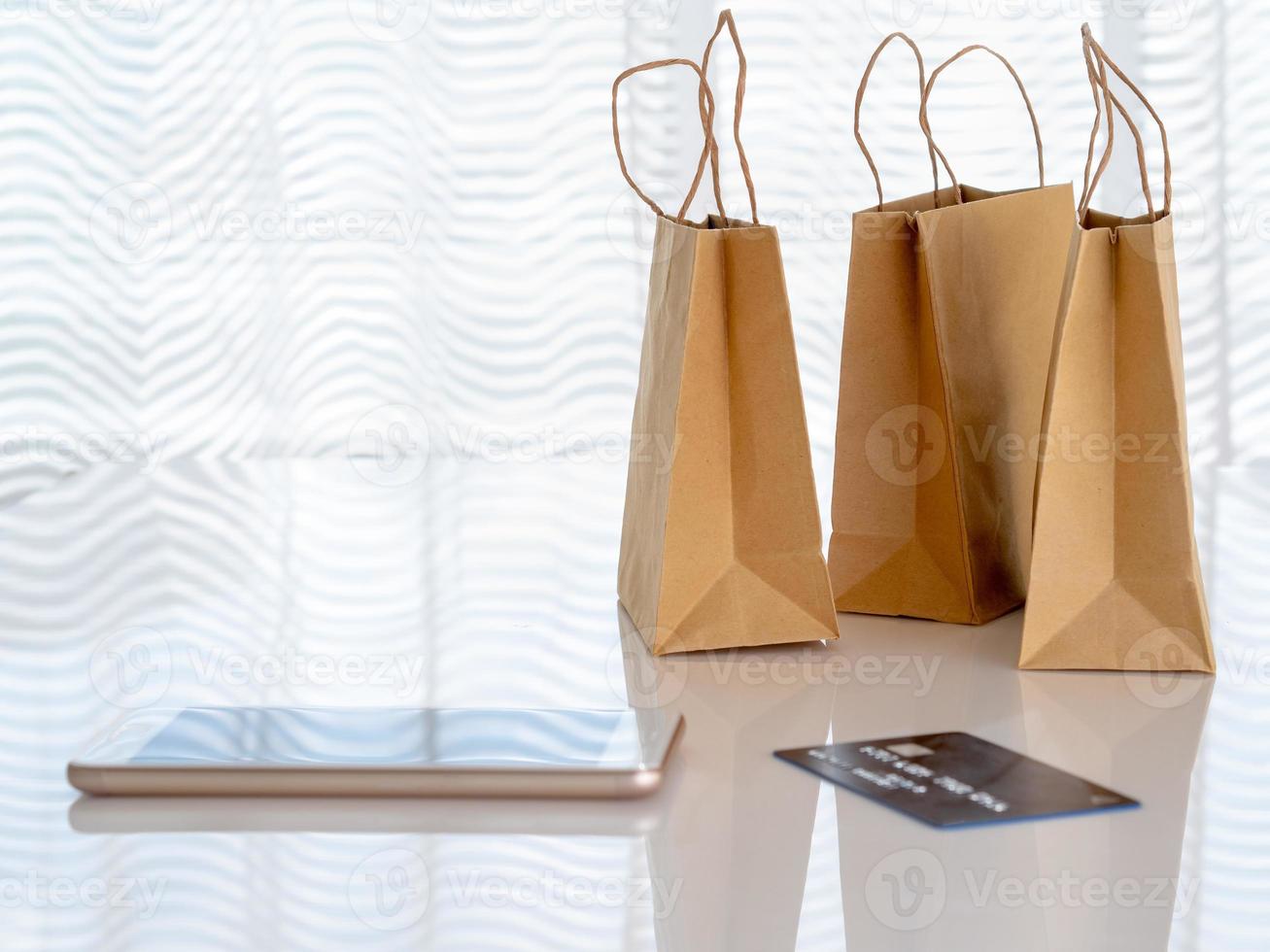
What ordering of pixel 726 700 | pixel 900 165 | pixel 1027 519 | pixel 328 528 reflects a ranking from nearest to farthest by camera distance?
1. pixel 726 700
2. pixel 1027 519
3. pixel 328 528
4. pixel 900 165

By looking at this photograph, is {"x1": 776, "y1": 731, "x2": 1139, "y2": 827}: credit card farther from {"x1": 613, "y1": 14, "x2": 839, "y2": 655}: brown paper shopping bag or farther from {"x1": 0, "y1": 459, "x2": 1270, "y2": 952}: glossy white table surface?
{"x1": 613, "y1": 14, "x2": 839, "y2": 655}: brown paper shopping bag

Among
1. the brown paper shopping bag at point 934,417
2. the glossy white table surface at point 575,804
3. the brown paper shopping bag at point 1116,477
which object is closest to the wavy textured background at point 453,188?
the glossy white table surface at point 575,804

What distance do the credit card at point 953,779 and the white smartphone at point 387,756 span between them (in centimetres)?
8

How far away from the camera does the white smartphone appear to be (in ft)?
1.75

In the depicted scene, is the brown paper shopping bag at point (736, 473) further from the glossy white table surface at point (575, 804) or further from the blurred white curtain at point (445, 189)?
the blurred white curtain at point (445, 189)

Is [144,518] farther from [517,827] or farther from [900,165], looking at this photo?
[900,165]

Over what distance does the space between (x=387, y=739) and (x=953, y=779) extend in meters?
0.25

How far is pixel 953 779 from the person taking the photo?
1.81 ft

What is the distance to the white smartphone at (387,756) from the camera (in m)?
0.53

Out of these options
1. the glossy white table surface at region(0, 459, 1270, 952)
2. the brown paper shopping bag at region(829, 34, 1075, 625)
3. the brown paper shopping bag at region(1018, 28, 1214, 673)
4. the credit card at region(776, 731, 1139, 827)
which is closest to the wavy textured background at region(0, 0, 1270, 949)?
the glossy white table surface at region(0, 459, 1270, 952)

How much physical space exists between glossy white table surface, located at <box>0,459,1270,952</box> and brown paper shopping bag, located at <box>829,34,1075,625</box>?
38 mm

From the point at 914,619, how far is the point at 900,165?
5.42 feet

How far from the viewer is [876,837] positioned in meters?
0.50

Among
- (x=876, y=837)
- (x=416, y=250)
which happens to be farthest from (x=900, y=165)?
(x=876, y=837)
